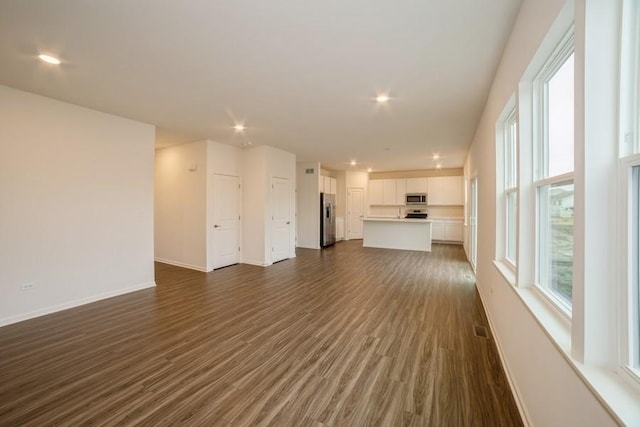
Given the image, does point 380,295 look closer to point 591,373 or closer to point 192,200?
point 591,373

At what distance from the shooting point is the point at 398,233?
8.53m

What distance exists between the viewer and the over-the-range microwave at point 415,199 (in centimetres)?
993

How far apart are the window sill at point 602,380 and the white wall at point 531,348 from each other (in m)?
0.04

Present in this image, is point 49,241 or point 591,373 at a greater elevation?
point 49,241

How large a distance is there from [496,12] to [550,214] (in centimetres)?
150

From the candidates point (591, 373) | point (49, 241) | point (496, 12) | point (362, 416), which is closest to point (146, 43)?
point (496, 12)

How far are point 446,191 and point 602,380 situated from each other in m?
9.48

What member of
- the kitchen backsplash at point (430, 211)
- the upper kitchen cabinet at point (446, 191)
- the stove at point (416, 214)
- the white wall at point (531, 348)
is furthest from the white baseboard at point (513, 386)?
the kitchen backsplash at point (430, 211)

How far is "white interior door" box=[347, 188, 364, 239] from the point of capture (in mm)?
10922

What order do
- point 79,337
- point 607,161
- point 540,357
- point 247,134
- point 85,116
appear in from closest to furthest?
point 607,161 < point 540,357 < point 79,337 < point 85,116 < point 247,134

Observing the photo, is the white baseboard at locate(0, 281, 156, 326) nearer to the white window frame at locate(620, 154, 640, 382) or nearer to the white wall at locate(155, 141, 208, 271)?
the white wall at locate(155, 141, 208, 271)

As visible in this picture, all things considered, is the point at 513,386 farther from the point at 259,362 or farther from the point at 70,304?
the point at 70,304

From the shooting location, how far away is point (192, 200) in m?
5.88

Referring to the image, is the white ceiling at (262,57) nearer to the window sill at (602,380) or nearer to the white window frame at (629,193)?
the white window frame at (629,193)
